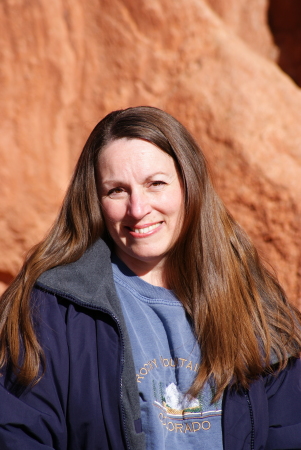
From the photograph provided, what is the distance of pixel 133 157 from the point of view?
183 centimetres

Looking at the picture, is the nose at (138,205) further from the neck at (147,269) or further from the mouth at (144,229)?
the neck at (147,269)

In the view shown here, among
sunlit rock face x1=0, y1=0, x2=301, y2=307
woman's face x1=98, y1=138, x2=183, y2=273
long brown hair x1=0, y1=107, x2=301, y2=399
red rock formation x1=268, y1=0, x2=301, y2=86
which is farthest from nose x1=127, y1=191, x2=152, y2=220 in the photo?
red rock formation x1=268, y1=0, x2=301, y2=86

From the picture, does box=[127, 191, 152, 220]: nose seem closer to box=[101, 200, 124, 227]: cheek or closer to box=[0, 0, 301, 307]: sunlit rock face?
box=[101, 200, 124, 227]: cheek

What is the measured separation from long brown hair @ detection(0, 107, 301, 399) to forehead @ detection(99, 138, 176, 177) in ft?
0.08

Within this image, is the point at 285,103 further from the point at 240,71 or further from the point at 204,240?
the point at 204,240

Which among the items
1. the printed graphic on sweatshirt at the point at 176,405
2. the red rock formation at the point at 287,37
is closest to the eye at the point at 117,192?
the printed graphic on sweatshirt at the point at 176,405

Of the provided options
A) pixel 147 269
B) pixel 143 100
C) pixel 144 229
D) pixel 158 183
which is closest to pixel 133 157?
pixel 158 183

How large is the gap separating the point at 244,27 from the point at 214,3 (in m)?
0.26

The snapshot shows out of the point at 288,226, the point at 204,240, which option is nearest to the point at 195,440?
the point at 204,240

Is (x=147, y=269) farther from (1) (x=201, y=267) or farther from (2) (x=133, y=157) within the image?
(2) (x=133, y=157)

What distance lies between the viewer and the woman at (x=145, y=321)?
1644 mm

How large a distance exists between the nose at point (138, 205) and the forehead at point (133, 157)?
86mm

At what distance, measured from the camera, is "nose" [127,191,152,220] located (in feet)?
5.79

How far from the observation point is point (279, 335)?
198 centimetres
